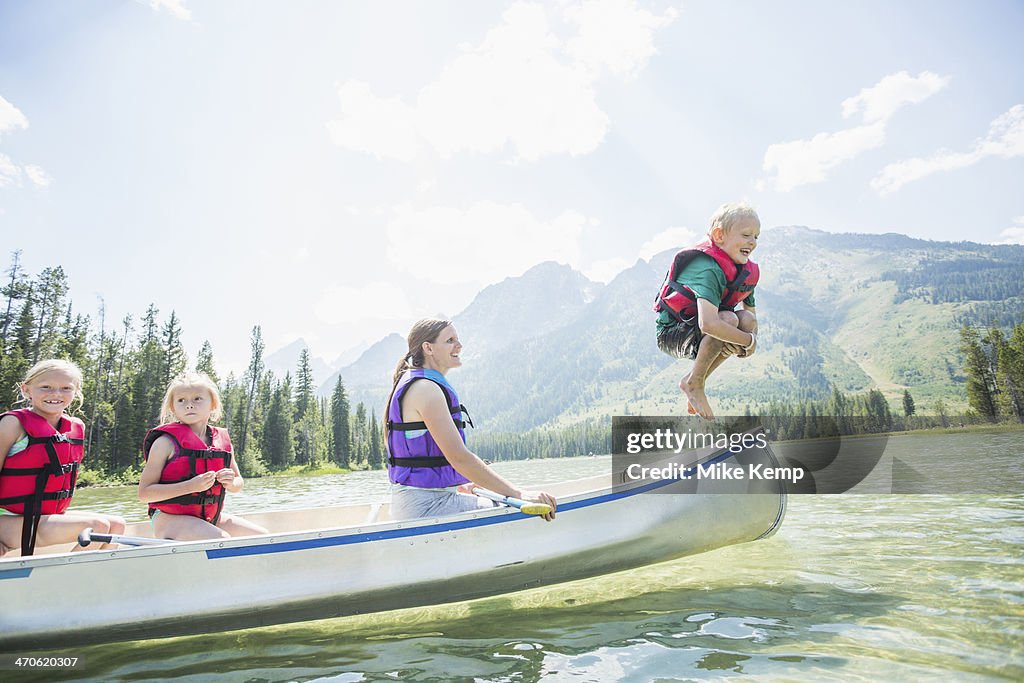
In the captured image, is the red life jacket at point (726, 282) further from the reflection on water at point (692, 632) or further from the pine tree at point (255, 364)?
the pine tree at point (255, 364)

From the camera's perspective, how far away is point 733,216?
14.6 feet

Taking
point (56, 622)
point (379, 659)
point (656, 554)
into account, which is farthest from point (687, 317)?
point (56, 622)

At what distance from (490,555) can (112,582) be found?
2938 millimetres

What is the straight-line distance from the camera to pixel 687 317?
185 inches

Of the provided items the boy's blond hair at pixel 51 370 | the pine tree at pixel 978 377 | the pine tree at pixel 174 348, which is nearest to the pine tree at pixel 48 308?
the pine tree at pixel 174 348

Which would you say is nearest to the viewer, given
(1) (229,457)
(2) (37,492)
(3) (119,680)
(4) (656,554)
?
(3) (119,680)

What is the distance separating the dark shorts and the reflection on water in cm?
215

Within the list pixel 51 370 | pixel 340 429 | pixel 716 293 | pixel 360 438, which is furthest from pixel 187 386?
pixel 360 438

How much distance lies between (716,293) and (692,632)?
8.38 feet

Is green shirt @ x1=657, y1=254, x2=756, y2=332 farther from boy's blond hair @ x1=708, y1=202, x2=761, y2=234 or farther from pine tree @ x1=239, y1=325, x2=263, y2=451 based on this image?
pine tree @ x1=239, y1=325, x2=263, y2=451

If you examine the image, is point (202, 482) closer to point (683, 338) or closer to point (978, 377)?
point (683, 338)

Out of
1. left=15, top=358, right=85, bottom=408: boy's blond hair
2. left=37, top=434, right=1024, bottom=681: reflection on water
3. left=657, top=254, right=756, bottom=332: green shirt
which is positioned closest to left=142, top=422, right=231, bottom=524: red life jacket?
left=15, top=358, right=85, bottom=408: boy's blond hair

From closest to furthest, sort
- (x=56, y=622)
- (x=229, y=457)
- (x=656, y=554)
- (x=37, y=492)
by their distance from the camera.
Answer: (x=56, y=622) → (x=37, y=492) → (x=229, y=457) → (x=656, y=554)

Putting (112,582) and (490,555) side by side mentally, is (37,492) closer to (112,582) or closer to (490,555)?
(112,582)
